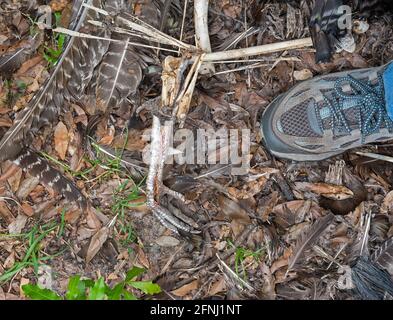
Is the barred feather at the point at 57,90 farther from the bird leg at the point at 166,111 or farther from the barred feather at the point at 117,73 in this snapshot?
the bird leg at the point at 166,111

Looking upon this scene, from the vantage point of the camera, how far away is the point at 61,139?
2.13 metres

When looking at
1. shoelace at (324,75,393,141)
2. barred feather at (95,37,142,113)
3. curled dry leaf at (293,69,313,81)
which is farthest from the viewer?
curled dry leaf at (293,69,313,81)

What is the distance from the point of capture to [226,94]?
218 cm

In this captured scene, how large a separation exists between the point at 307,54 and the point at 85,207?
1098 millimetres

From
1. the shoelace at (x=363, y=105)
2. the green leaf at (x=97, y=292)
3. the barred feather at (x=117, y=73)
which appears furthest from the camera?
the barred feather at (x=117, y=73)

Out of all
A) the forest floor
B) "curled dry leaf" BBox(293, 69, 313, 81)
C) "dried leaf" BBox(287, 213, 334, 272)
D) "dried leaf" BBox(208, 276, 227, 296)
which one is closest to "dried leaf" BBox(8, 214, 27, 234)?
the forest floor

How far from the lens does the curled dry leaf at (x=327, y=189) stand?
6.94 feet

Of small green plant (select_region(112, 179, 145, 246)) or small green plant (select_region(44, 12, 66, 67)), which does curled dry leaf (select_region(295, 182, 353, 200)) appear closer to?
small green plant (select_region(112, 179, 145, 246))

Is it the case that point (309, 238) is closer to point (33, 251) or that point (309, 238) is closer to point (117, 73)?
point (117, 73)

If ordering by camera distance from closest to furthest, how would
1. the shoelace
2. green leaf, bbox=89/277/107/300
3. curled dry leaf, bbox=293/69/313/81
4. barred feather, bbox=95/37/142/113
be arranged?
green leaf, bbox=89/277/107/300, the shoelace, barred feather, bbox=95/37/142/113, curled dry leaf, bbox=293/69/313/81

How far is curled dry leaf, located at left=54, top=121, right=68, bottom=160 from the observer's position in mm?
2131

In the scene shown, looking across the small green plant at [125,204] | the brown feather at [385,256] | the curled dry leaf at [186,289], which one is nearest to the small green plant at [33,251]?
the small green plant at [125,204]

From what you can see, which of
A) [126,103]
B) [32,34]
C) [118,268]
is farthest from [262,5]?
[118,268]

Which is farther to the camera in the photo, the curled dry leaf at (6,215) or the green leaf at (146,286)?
the curled dry leaf at (6,215)
